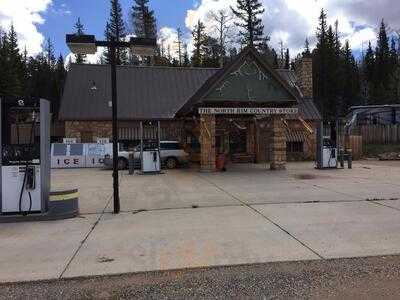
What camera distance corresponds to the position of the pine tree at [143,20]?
7550 centimetres

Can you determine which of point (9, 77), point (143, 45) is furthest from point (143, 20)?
point (143, 45)

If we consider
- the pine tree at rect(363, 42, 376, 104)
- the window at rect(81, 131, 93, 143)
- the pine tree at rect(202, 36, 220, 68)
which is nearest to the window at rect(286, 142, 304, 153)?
the window at rect(81, 131, 93, 143)

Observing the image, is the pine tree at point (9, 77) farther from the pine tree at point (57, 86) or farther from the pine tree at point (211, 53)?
the pine tree at point (211, 53)

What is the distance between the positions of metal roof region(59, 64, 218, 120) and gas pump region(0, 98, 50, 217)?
2571 centimetres

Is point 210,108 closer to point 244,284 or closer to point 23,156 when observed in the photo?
point 23,156

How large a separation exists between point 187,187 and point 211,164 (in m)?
8.01

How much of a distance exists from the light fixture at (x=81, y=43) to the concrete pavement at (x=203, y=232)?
3.93 meters

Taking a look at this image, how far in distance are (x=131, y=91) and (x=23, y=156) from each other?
95.0 feet

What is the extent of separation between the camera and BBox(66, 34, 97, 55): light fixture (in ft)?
40.6

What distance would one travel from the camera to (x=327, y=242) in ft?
28.5

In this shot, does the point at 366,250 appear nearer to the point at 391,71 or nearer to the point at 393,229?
the point at 393,229

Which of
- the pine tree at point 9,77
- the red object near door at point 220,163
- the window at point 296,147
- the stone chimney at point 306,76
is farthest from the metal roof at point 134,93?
the pine tree at point 9,77

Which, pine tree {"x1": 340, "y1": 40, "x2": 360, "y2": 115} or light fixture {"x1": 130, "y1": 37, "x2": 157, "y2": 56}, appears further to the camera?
pine tree {"x1": 340, "y1": 40, "x2": 360, "y2": 115}

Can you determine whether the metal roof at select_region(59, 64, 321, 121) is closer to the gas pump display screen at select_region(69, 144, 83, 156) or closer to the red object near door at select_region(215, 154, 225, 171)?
the gas pump display screen at select_region(69, 144, 83, 156)
